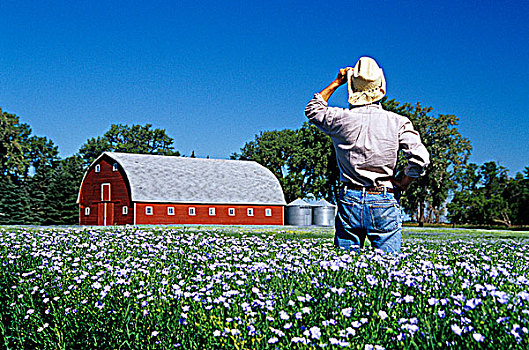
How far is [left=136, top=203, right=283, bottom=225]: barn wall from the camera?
4264 cm

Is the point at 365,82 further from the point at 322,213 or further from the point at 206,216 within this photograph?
the point at 322,213

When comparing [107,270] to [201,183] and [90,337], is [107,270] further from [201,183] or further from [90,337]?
[201,183]

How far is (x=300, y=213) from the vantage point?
51.5m

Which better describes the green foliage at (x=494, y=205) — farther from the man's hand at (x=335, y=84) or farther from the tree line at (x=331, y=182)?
the man's hand at (x=335, y=84)

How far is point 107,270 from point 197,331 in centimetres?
218

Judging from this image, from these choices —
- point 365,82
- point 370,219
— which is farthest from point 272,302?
point 365,82

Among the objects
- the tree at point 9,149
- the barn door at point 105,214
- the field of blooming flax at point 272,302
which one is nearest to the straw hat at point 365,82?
the field of blooming flax at point 272,302

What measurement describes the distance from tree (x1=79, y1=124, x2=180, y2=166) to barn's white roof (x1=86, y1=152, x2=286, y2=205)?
99.0ft

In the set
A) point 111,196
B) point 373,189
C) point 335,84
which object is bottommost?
point 373,189

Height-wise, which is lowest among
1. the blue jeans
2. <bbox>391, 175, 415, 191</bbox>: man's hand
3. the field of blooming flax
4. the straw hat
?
the field of blooming flax

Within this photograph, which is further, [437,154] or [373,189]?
[437,154]

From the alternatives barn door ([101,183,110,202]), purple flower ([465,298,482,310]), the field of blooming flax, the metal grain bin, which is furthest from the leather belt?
the metal grain bin

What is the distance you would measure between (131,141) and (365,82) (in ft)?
249

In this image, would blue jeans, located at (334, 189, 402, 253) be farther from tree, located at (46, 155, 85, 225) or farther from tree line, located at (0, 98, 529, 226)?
tree, located at (46, 155, 85, 225)
